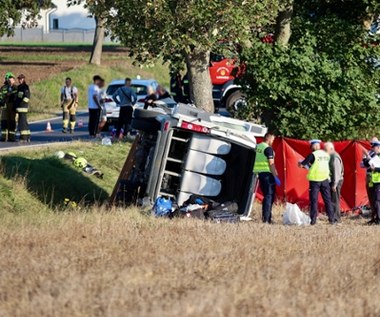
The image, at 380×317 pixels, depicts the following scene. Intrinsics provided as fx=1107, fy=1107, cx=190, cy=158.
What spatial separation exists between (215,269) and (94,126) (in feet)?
61.2

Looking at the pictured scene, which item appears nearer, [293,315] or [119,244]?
[293,315]

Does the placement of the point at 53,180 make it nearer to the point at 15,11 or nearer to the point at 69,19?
the point at 15,11

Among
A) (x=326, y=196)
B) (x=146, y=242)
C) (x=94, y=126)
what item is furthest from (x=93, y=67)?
(x=146, y=242)

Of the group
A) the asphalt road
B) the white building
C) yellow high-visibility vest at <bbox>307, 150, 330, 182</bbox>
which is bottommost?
the white building

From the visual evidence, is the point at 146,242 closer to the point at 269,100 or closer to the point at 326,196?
the point at 326,196

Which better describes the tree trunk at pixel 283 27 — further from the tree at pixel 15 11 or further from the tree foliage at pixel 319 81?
the tree at pixel 15 11

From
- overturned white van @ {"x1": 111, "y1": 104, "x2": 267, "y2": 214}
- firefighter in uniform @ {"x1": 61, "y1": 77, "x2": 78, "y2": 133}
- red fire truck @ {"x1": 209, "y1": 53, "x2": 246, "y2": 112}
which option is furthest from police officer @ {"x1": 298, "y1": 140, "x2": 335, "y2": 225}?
red fire truck @ {"x1": 209, "y1": 53, "x2": 246, "y2": 112}

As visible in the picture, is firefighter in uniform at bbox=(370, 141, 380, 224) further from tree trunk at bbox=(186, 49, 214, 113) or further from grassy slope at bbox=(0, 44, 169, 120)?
grassy slope at bbox=(0, 44, 169, 120)

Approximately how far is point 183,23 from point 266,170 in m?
4.21

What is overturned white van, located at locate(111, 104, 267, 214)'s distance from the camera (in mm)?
17422

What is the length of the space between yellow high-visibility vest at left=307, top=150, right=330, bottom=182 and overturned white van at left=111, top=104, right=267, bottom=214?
45.7 inches

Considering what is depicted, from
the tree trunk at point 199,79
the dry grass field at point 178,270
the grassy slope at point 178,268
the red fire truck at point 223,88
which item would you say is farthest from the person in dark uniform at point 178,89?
the dry grass field at point 178,270

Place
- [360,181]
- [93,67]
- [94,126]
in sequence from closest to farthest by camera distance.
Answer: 1. [360,181]
2. [94,126]
3. [93,67]

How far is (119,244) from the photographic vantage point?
12.4 metres
